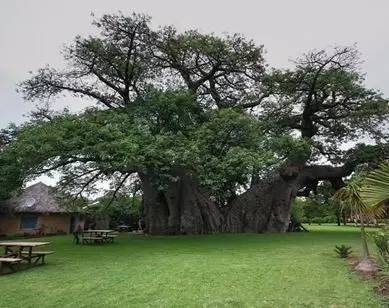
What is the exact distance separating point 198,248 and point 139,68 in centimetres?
1142

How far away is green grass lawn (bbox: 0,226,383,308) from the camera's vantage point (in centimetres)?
713

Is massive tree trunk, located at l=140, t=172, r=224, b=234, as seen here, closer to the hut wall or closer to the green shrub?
the hut wall

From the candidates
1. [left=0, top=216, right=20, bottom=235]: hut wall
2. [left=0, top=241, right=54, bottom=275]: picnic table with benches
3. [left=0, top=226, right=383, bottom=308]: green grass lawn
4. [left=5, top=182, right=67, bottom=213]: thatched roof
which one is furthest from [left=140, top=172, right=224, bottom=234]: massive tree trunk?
[left=0, top=216, right=20, bottom=235]: hut wall

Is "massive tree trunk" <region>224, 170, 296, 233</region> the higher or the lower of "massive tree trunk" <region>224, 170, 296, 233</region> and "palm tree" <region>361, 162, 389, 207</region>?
the higher

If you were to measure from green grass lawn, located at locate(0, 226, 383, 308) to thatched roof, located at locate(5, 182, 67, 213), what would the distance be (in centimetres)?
1747

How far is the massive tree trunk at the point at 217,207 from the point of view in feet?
75.4

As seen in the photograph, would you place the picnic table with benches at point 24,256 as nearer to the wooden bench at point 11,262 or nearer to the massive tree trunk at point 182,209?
the wooden bench at point 11,262

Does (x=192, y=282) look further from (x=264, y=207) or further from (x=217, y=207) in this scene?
(x=264, y=207)

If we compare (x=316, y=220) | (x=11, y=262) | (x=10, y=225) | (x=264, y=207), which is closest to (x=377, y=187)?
(x=11, y=262)

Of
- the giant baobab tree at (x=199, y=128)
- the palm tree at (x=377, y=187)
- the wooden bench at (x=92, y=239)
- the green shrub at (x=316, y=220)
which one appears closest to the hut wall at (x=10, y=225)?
the giant baobab tree at (x=199, y=128)

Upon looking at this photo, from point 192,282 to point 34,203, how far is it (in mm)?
24101

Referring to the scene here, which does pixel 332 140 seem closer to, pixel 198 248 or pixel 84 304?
pixel 198 248

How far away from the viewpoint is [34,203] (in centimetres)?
2967

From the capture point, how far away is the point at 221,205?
24812 mm
